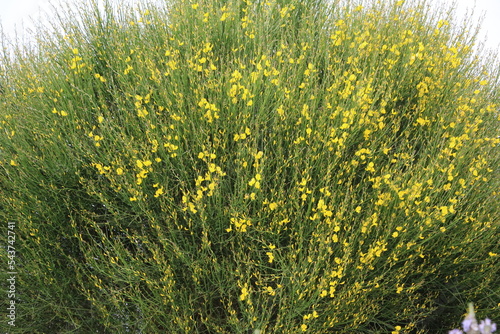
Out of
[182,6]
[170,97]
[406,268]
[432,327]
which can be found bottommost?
[432,327]

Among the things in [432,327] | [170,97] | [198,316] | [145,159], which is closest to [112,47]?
[170,97]

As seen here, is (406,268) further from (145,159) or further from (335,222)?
(145,159)

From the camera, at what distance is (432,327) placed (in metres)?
→ 4.64

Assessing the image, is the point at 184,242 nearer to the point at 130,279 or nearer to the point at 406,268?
the point at 130,279

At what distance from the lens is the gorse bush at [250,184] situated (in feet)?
12.5

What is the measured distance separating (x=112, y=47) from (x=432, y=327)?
4.23m

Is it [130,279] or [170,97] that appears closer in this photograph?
[130,279]

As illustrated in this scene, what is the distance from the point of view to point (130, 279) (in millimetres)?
3975

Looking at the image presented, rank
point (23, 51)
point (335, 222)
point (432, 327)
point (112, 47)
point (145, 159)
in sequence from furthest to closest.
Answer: point (23, 51), point (112, 47), point (432, 327), point (145, 159), point (335, 222)

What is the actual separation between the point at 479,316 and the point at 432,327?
1.57 ft

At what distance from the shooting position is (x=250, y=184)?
11.6ft

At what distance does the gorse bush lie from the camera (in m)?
3.80

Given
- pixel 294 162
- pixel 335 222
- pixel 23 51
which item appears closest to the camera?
pixel 335 222

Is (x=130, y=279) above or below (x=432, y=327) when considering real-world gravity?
above
